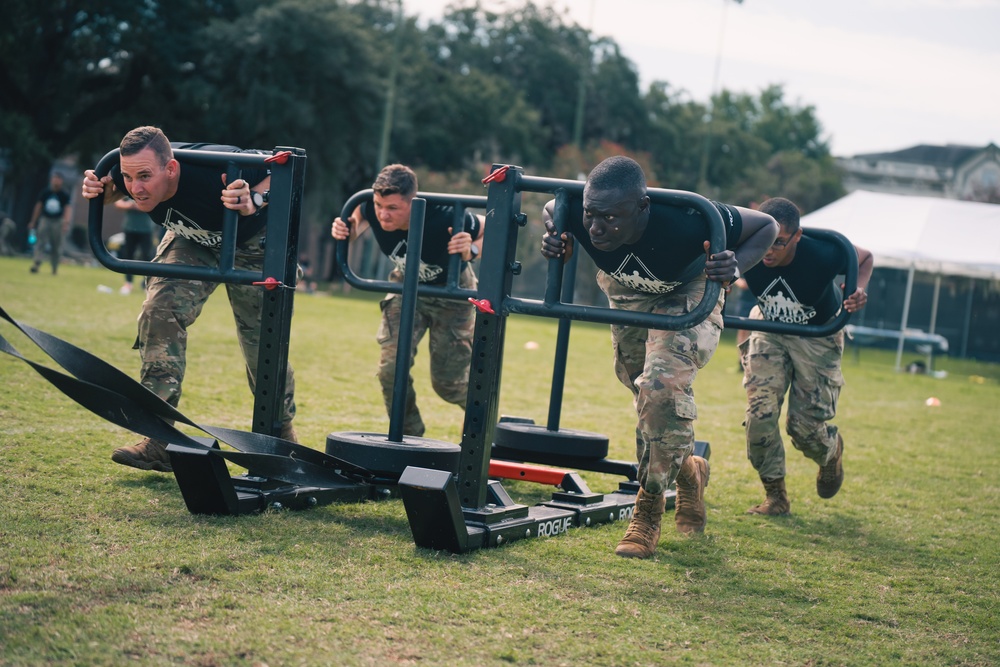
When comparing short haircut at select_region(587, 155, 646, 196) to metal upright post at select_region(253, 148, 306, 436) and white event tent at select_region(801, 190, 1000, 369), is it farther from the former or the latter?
white event tent at select_region(801, 190, 1000, 369)

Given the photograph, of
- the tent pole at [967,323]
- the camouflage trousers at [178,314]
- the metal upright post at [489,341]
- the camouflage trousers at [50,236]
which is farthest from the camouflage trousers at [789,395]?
the tent pole at [967,323]

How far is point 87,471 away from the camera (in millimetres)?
4992

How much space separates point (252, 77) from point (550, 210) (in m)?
29.0

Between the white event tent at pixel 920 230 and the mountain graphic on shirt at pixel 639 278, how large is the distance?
1381cm

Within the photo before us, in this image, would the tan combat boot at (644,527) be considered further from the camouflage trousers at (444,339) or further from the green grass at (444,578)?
the camouflage trousers at (444,339)

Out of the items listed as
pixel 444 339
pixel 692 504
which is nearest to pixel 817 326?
pixel 692 504

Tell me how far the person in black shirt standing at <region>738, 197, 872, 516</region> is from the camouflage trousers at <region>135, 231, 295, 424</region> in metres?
2.53

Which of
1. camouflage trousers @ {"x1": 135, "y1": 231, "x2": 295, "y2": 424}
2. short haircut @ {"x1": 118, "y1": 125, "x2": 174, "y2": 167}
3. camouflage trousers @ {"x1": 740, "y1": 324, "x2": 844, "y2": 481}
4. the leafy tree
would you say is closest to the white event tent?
camouflage trousers @ {"x1": 740, "y1": 324, "x2": 844, "y2": 481}

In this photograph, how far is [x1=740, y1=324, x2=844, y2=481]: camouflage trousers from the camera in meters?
5.82

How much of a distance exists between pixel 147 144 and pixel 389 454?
Result: 1731 mm

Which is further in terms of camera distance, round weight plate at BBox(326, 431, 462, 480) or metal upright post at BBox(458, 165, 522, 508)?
round weight plate at BBox(326, 431, 462, 480)

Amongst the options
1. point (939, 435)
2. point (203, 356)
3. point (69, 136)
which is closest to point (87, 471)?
point (203, 356)

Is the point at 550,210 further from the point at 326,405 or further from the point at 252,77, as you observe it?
the point at 252,77

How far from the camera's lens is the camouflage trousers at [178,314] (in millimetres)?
5180
